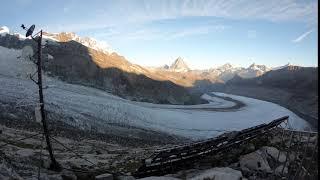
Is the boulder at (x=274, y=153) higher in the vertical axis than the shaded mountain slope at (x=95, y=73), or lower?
lower

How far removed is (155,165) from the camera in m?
20.0

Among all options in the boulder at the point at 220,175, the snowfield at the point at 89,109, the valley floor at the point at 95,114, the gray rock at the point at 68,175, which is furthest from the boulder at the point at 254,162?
the snowfield at the point at 89,109

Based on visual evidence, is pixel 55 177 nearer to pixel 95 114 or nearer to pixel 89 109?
pixel 95 114

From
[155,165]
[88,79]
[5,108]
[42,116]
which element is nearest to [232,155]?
[155,165]

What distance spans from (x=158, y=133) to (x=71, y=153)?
29127 mm

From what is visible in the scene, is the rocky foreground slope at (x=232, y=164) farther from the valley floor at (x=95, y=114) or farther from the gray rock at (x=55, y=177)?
the valley floor at (x=95, y=114)

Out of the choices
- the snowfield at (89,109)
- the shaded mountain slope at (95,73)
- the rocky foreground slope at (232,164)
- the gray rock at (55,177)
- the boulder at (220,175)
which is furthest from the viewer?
the shaded mountain slope at (95,73)

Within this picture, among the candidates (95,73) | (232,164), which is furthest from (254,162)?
(95,73)

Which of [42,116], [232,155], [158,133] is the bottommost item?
[158,133]

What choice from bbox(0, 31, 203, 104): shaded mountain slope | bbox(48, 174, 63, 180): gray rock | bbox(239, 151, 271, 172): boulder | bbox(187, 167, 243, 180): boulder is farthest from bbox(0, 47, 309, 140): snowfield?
bbox(187, 167, 243, 180): boulder

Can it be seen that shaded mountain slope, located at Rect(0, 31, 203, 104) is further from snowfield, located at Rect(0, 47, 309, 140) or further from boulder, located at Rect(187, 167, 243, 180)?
boulder, located at Rect(187, 167, 243, 180)

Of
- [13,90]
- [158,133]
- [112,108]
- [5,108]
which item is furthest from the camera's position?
[112,108]

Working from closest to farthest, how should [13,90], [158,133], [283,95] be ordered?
[158,133] → [13,90] → [283,95]

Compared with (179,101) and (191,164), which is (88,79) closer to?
(179,101)
